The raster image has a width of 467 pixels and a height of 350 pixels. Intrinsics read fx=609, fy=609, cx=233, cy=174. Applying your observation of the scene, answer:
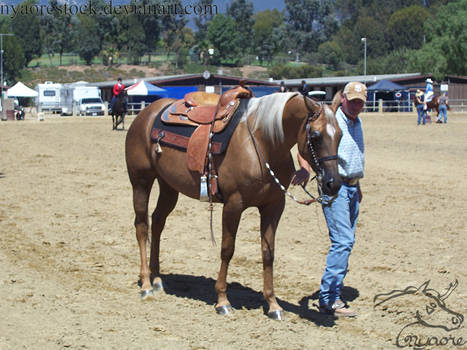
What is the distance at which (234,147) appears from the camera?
5266 millimetres

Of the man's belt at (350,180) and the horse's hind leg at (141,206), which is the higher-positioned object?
the man's belt at (350,180)

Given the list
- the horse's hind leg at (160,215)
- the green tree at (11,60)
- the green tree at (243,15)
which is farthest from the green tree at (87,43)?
the horse's hind leg at (160,215)

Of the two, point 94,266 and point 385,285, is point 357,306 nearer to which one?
point 385,285

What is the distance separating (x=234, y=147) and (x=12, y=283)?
2644 mm

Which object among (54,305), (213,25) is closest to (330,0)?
(213,25)

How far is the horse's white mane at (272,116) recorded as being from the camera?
500cm

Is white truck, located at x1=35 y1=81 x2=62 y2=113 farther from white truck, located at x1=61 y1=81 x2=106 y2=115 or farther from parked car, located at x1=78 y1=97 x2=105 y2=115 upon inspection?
parked car, located at x1=78 y1=97 x2=105 y2=115

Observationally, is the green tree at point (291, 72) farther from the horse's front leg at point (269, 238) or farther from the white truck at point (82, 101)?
the horse's front leg at point (269, 238)

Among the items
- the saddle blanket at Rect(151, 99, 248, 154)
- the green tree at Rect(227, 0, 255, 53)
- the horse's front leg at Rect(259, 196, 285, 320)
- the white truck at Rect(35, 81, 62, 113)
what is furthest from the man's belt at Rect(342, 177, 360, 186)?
the green tree at Rect(227, 0, 255, 53)

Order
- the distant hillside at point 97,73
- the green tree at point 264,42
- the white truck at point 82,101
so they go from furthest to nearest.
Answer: the green tree at point 264,42
the distant hillside at point 97,73
the white truck at point 82,101

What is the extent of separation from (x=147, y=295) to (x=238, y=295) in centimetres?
88

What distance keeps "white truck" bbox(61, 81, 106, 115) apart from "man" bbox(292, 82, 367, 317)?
3951 centimetres

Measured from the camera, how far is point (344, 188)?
5.18m

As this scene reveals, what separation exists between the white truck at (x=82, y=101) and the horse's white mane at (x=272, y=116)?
39.4 metres
